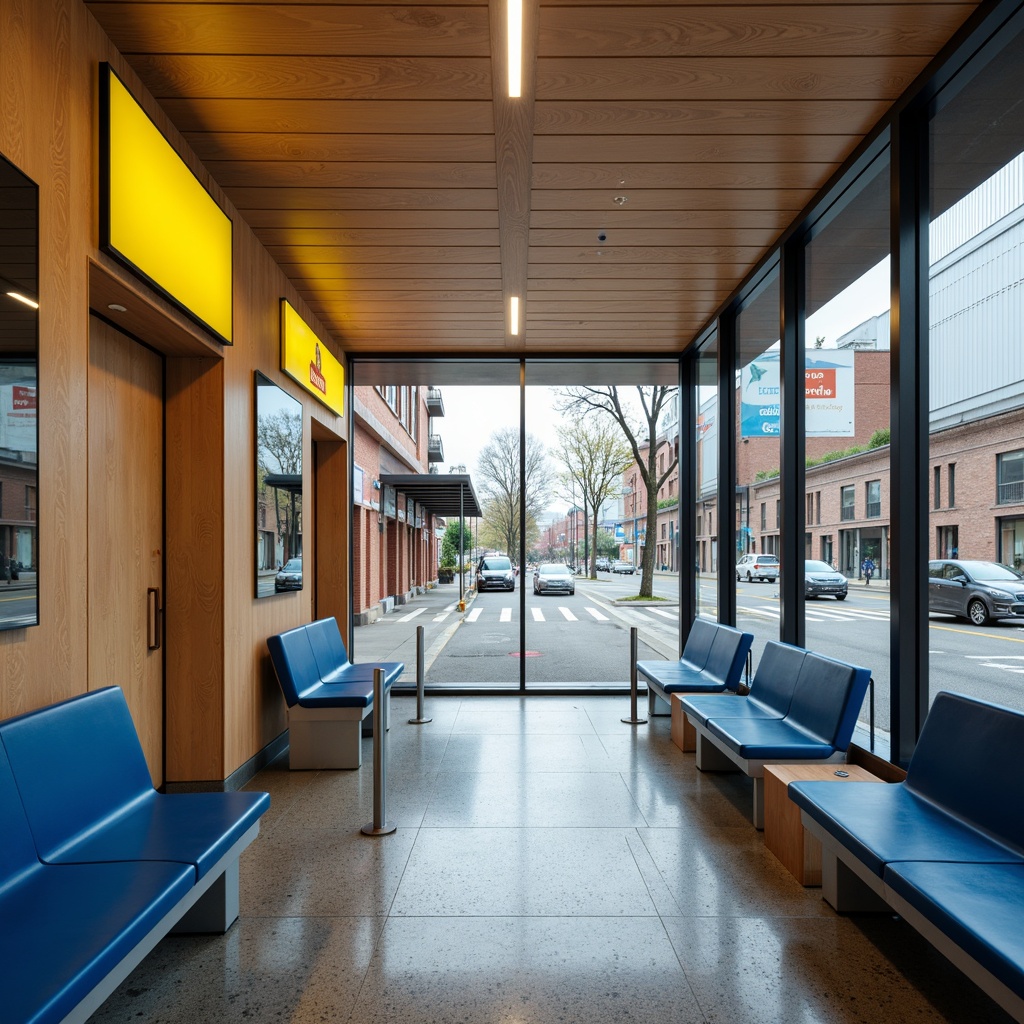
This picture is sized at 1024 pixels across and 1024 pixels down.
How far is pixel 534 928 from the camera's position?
286 centimetres

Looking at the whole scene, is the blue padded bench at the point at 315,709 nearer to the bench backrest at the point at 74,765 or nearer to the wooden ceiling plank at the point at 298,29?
the bench backrest at the point at 74,765

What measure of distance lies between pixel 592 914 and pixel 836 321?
3302mm

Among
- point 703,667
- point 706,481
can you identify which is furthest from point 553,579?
point 703,667

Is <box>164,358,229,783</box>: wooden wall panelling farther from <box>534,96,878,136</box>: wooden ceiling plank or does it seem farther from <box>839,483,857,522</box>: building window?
<box>839,483,857,522</box>: building window

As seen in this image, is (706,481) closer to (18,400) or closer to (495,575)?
(18,400)

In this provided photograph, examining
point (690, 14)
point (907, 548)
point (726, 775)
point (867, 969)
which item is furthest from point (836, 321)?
point (867, 969)

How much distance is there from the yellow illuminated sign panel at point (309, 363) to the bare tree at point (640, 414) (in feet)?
9.51

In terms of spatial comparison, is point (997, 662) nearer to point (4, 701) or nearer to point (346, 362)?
point (4, 701)

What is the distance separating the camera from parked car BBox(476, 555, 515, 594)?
74.6 ft

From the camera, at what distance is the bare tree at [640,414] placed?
30.8 ft

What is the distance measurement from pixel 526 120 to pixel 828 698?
3.06m

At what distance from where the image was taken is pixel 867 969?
257 centimetres

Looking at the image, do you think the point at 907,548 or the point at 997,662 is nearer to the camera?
the point at 997,662

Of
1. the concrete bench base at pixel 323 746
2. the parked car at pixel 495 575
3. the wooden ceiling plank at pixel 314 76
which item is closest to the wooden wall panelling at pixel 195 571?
the concrete bench base at pixel 323 746
